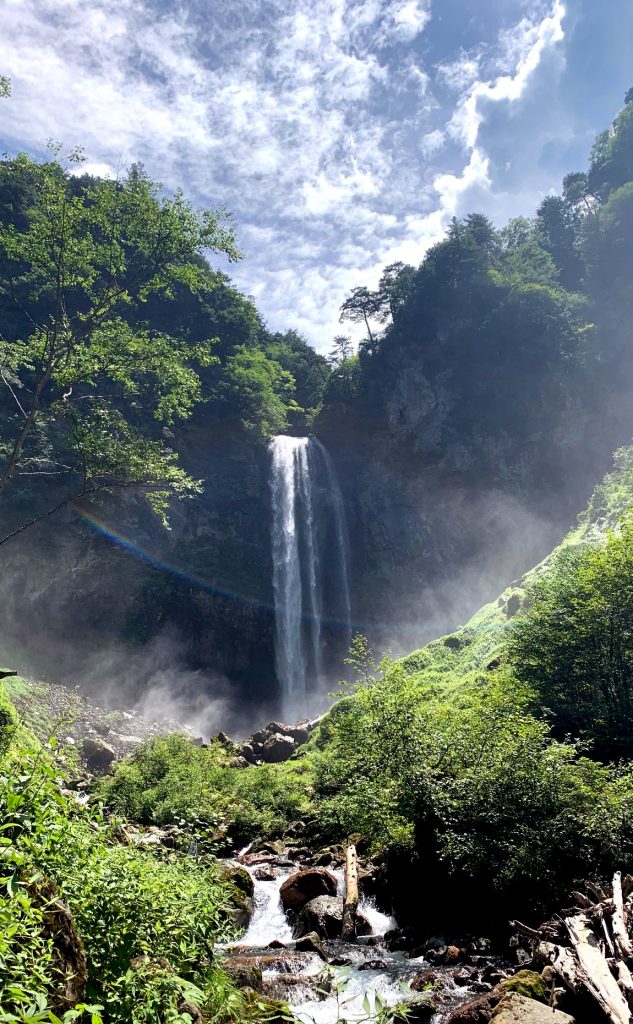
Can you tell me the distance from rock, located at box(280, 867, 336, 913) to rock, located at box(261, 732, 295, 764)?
1396 centimetres

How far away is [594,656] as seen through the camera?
1155cm

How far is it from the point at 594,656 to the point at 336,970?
307 inches

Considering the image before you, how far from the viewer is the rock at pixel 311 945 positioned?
749 cm

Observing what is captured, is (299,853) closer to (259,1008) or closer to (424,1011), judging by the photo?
(424,1011)

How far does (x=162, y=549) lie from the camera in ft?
121

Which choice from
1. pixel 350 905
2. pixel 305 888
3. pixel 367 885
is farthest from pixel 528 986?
pixel 305 888

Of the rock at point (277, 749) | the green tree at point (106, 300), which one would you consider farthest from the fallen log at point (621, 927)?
the rock at point (277, 749)

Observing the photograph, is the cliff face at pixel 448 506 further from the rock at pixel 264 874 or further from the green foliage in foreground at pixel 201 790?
the rock at pixel 264 874

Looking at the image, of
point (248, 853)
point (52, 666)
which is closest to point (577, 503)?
point (248, 853)

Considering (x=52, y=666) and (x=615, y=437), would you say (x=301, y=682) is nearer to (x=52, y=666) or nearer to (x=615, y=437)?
(x=52, y=666)

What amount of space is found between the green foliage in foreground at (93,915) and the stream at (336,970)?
1.75m

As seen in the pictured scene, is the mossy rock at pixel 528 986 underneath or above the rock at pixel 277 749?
above

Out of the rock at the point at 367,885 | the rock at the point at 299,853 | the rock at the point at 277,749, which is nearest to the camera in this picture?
the rock at the point at 367,885

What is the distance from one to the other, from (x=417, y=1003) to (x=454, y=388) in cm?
4077
